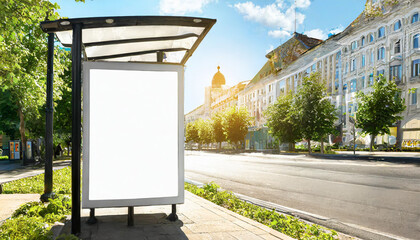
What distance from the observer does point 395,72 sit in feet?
A: 123

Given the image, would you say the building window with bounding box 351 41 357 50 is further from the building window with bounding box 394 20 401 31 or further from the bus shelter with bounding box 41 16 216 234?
the bus shelter with bounding box 41 16 216 234

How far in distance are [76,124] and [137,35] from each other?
1.55m

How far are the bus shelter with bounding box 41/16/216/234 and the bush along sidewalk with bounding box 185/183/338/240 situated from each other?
167 cm

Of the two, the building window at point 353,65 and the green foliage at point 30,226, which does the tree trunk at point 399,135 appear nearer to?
the building window at point 353,65

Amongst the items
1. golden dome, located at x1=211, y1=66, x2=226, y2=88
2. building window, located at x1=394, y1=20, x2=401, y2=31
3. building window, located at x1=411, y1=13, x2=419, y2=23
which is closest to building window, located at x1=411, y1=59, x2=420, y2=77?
building window, located at x1=411, y1=13, x2=419, y2=23

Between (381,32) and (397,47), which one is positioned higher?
(381,32)

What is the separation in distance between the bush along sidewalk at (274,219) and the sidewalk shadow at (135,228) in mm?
1477

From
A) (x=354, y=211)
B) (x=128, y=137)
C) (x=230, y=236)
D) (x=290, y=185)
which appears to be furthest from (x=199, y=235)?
(x=290, y=185)

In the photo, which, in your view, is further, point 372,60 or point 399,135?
point 372,60

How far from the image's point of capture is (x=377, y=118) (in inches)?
1243

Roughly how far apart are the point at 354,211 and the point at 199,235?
4400 mm

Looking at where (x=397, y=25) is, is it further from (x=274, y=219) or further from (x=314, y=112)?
(x=274, y=219)

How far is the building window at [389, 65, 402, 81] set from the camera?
36906 mm

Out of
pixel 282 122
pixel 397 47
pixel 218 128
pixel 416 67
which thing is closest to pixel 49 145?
pixel 282 122
